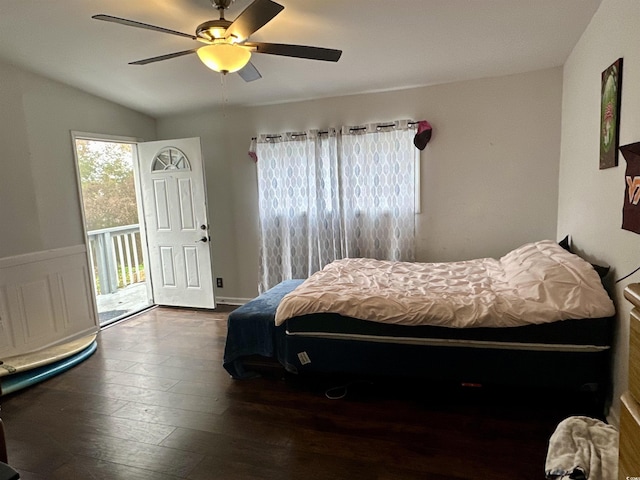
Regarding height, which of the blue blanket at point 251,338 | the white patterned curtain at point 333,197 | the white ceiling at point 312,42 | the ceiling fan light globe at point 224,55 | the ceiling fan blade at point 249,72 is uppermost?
the white ceiling at point 312,42

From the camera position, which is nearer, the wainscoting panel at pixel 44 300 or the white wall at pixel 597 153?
the white wall at pixel 597 153

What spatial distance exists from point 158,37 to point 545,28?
111 inches

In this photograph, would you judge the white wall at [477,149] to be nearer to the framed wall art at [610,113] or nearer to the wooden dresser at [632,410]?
the framed wall art at [610,113]

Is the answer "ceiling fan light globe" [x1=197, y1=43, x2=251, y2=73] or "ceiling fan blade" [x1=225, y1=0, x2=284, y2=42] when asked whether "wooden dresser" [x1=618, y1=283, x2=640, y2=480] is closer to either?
"ceiling fan blade" [x1=225, y1=0, x2=284, y2=42]

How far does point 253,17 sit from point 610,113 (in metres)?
2.04

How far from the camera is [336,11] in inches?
99.7

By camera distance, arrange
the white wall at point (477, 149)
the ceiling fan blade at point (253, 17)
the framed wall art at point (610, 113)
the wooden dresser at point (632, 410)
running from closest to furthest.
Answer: the wooden dresser at point (632, 410)
the ceiling fan blade at point (253, 17)
the framed wall art at point (610, 113)
the white wall at point (477, 149)

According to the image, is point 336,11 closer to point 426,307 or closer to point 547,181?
point 426,307

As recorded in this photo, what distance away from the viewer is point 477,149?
148 inches

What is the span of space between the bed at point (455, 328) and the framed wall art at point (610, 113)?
623mm

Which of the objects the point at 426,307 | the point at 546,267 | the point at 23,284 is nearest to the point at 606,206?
the point at 546,267

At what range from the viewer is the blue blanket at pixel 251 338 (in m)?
2.75

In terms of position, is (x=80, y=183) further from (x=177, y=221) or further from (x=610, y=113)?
(x=610, y=113)

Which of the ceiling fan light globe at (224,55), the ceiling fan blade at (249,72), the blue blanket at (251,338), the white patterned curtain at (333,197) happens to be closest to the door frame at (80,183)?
the white patterned curtain at (333,197)
